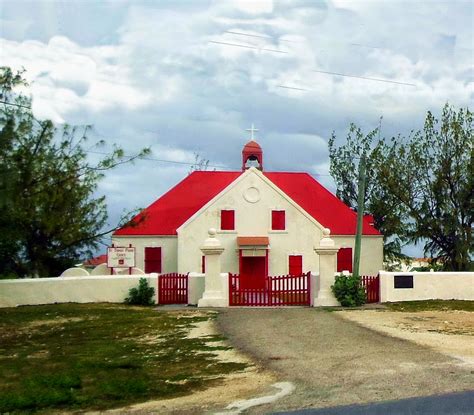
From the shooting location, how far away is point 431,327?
18453mm

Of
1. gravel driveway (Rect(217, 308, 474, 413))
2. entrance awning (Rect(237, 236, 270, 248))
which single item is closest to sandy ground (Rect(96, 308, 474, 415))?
gravel driveway (Rect(217, 308, 474, 413))

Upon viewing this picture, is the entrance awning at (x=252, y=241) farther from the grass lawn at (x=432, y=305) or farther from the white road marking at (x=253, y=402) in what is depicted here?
the white road marking at (x=253, y=402)

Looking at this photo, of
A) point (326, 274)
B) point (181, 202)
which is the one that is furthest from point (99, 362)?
point (181, 202)

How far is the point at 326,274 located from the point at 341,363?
13.8m

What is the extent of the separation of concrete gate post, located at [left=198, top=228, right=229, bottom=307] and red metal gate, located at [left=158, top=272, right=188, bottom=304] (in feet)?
6.59

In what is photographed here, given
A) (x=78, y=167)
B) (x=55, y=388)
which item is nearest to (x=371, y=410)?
(x=55, y=388)

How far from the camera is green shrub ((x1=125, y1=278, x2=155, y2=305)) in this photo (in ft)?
91.8

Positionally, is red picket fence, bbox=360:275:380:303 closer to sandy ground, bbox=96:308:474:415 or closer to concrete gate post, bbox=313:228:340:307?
concrete gate post, bbox=313:228:340:307

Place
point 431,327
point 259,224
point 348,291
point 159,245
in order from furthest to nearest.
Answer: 1. point 159,245
2. point 259,224
3. point 348,291
4. point 431,327

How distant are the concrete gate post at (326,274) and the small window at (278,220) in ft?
43.1

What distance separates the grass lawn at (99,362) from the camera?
34.5 feet

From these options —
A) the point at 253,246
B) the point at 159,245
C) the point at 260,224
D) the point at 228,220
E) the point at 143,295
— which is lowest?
the point at 143,295

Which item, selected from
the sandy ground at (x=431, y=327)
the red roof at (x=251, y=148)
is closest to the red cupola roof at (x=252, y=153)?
the red roof at (x=251, y=148)

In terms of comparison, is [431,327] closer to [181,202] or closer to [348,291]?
[348,291]
